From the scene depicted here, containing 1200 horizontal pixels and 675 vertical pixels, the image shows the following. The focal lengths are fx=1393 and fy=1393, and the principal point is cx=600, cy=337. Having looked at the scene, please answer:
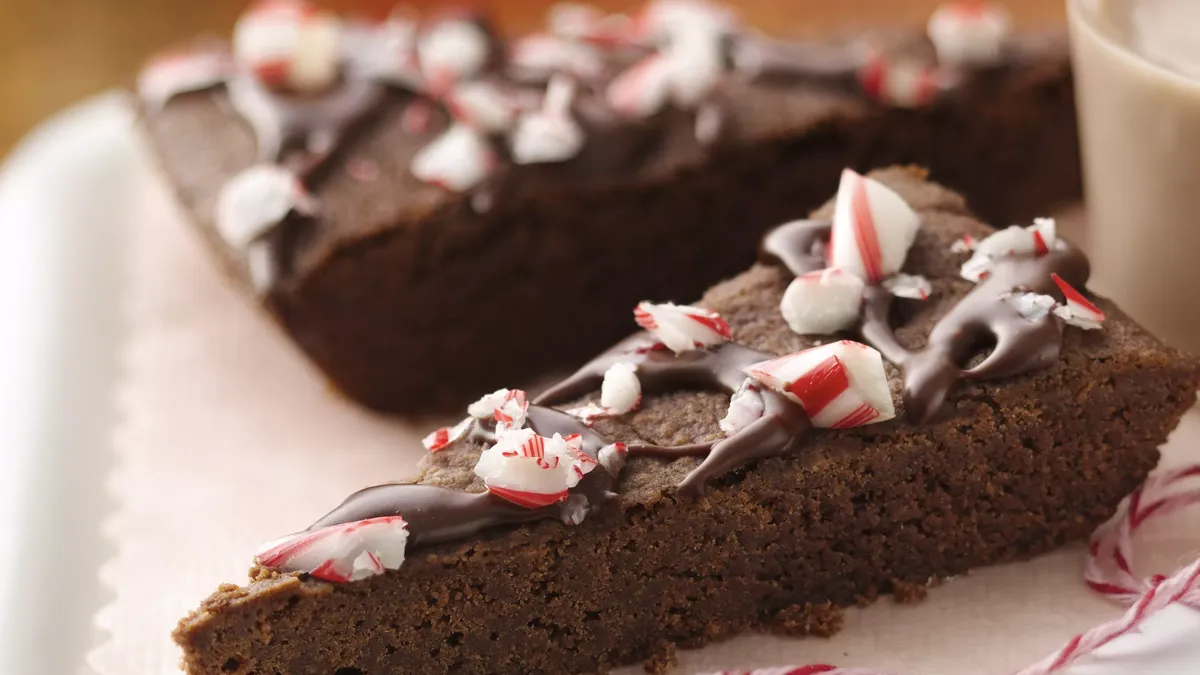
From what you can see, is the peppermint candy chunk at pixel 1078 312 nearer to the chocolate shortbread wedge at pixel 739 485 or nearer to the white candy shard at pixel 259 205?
the chocolate shortbread wedge at pixel 739 485

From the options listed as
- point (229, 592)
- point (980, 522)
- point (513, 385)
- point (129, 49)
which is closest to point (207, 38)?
point (129, 49)

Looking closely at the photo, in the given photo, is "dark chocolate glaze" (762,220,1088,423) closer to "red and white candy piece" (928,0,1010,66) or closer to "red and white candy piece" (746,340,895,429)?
"red and white candy piece" (746,340,895,429)

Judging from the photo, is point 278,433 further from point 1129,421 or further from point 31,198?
point 1129,421

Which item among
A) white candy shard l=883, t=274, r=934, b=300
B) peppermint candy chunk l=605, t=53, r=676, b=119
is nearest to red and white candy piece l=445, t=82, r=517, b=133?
peppermint candy chunk l=605, t=53, r=676, b=119

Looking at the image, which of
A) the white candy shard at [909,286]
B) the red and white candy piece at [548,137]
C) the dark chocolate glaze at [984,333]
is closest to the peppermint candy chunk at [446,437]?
the dark chocolate glaze at [984,333]

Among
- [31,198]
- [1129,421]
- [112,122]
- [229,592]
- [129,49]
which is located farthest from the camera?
[129,49]

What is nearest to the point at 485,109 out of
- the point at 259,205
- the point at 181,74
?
the point at 259,205

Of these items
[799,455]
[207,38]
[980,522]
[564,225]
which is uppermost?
[207,38]
